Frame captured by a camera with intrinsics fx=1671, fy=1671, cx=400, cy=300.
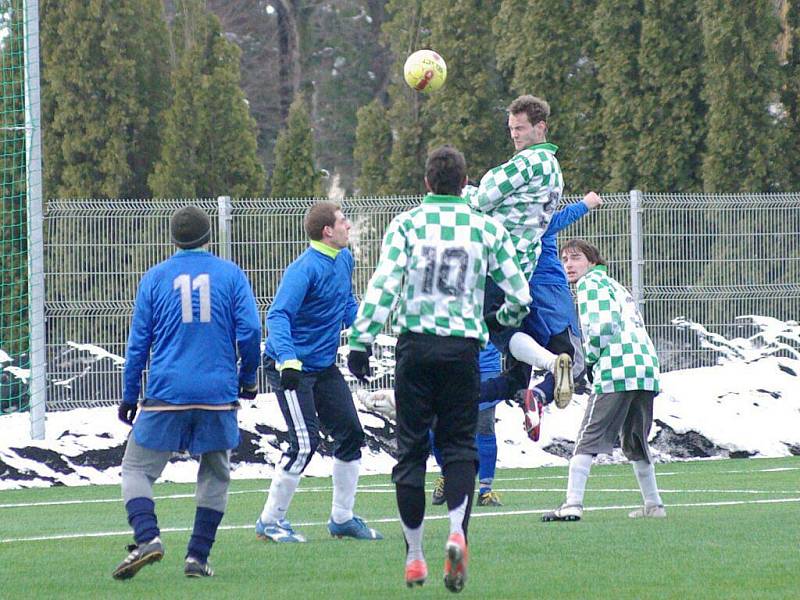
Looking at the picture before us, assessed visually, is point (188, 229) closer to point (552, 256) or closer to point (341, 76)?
point (552, 256)

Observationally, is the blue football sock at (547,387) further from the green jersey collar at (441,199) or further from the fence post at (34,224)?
the fence post at (34,224)

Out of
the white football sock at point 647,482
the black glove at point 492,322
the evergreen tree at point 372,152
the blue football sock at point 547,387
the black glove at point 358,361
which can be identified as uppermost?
the evergreen tree at point 372,152

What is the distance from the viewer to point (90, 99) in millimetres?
24812

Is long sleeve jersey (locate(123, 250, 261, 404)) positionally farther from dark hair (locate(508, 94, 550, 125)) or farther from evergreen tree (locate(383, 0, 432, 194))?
evergreen tree (locate(383, 0, 432, 194))

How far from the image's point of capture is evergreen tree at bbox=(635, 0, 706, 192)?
78.0 ft

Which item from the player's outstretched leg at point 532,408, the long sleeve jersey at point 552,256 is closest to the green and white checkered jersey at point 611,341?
the long sleeve jersey at point 552,256

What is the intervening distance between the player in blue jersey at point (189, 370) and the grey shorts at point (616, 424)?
9.72 feet

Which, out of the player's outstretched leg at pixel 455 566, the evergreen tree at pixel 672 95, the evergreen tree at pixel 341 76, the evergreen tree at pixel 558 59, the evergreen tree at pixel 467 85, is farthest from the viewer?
the evergreen tree at pixel 341 76

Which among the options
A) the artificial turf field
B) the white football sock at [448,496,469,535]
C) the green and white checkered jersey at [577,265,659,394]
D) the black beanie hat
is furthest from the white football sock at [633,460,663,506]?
the black beanie hat

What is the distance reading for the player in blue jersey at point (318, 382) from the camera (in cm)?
912

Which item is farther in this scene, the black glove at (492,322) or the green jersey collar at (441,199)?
the black glove at (492,322)

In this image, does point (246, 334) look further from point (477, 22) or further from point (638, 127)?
point (477, 22)

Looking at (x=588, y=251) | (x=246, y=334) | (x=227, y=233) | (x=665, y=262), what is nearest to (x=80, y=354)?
(x=227, y=233)

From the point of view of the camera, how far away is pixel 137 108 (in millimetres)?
25281
